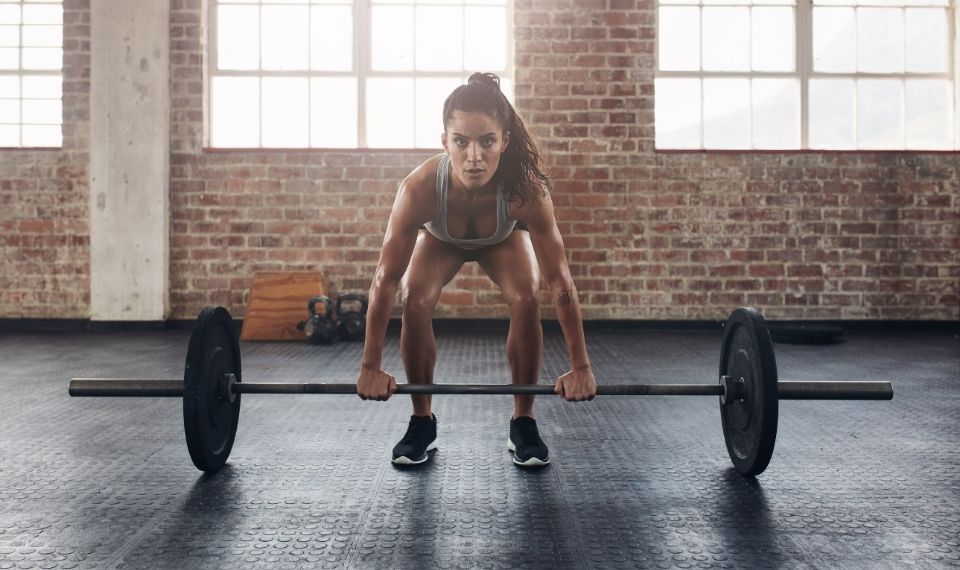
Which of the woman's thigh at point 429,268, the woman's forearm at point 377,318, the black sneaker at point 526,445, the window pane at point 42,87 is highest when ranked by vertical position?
the window pane at point 42,87

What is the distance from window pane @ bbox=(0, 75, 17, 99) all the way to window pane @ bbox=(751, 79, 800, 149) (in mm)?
5185

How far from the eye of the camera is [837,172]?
502cm

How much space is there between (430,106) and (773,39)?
2.46 meters

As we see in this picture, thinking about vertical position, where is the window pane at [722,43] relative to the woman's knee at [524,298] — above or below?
above

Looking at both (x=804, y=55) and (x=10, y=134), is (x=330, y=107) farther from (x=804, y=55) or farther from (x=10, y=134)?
(x=804, y=55)

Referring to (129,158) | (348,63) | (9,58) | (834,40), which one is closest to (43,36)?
(9,58)

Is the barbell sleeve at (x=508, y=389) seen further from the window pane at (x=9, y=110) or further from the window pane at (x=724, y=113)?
the window pane at (x=9, y=110)

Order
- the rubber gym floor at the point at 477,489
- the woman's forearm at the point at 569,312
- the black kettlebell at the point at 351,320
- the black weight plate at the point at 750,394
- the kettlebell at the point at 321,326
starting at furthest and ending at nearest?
the black kettlebell at the point at 351,320 < the kettlebell at the point at 321,326 < the woman's forearm at the point at 569,312 < the black weight plate at the point at 750,394 < the rubber gym floor at the point at 477,489

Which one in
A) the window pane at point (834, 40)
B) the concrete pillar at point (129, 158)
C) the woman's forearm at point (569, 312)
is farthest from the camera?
the window pane at point (834, 40)

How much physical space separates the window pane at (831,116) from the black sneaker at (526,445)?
4107 mm

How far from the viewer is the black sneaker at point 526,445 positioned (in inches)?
71.6

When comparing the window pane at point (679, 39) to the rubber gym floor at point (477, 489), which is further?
the window pane at point (679, 39)

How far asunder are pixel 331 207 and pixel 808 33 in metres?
3.57

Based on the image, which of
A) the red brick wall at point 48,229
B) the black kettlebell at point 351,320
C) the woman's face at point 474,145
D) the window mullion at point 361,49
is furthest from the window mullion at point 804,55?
the red brick wall at point 48,229
